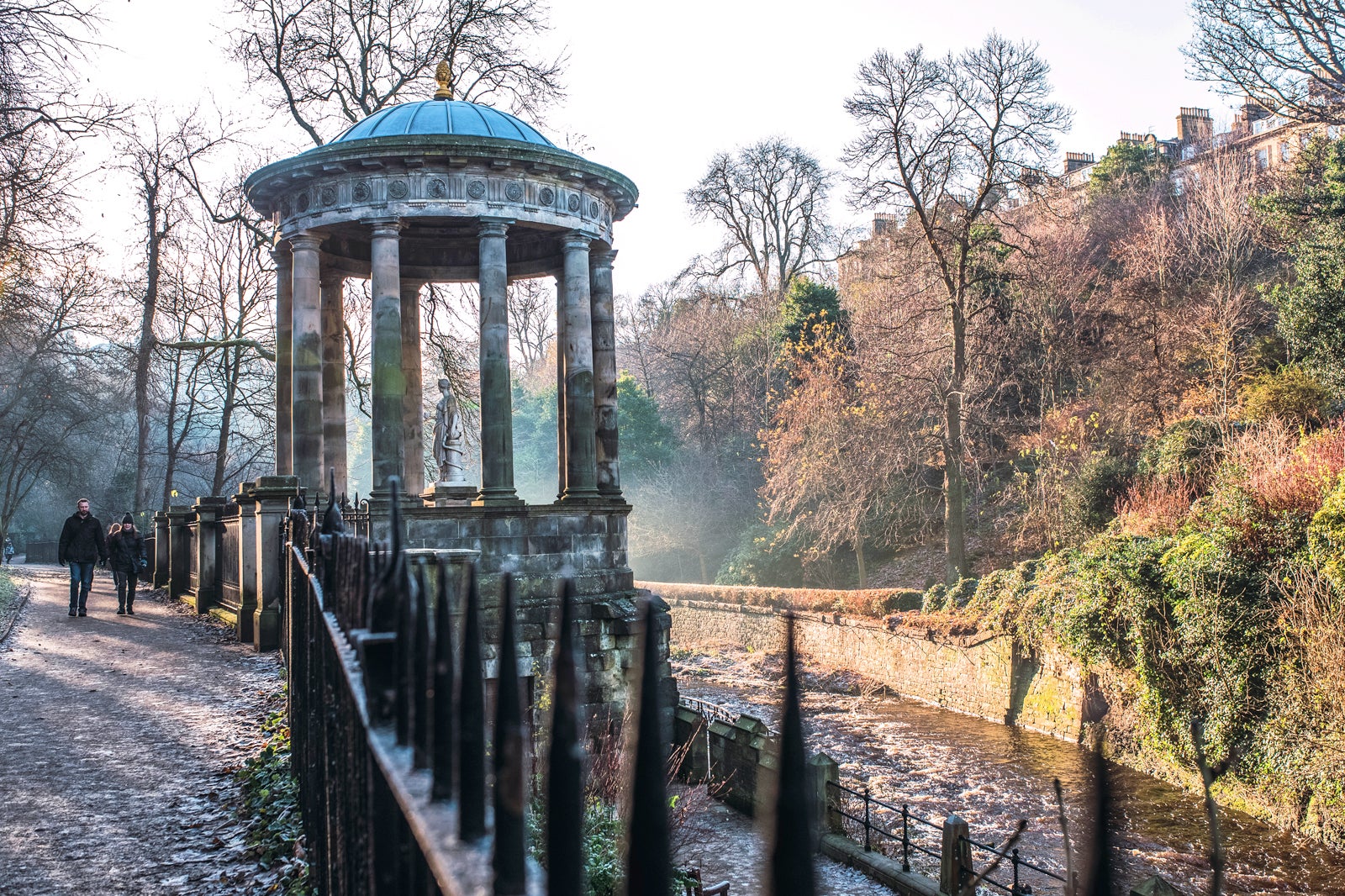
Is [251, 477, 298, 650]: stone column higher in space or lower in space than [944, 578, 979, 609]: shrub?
higher

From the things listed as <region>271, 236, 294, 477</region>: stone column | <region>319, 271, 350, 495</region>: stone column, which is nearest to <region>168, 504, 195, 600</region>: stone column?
<region>319, 271, 350, 495</region>: stone column

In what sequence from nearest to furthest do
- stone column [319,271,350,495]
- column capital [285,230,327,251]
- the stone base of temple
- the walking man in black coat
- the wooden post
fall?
the wooden post → the walking man in black coat → the stone base of temple → column capital [285,230,327,251] → stone column [319,271,350,495]

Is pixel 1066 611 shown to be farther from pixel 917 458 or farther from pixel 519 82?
pixel 519 82

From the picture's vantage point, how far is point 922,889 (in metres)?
11.0

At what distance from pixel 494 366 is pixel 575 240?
8.45 feet

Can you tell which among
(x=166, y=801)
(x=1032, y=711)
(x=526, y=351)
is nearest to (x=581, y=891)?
(x=166, y=801)

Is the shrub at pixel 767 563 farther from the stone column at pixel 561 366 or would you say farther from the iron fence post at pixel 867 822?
the iron fence post at pixel 867 822

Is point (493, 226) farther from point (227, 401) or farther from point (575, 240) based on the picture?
point (227, 401)

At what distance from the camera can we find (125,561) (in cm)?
1639

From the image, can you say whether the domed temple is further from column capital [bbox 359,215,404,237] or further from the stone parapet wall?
the stone parapet wall

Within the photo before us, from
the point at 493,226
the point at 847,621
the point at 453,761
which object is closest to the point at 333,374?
the point at 493,226

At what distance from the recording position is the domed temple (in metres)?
16.1

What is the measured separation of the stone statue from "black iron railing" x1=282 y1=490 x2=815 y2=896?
46.6 feet

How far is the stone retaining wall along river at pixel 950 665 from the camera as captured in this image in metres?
19.0
